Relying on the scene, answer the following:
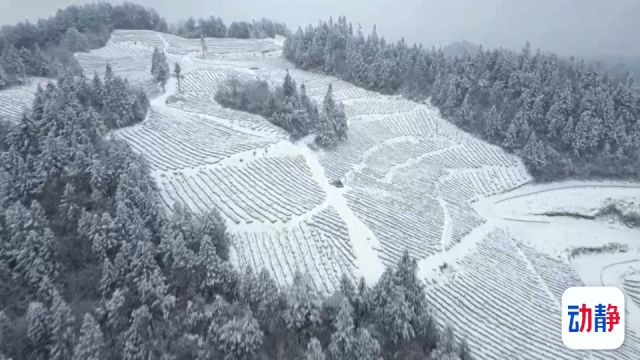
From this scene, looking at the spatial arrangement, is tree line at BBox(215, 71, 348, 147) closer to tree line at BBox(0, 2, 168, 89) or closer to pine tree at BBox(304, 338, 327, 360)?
tree line at BBox(0, 2, 168, 89)

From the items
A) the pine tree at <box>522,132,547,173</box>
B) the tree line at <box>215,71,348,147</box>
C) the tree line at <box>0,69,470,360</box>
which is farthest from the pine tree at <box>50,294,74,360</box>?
the pine tree at <box>522,132,547,173</box>

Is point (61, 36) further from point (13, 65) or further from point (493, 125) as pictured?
point (493, 125)

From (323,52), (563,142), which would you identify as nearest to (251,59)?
(323,52)

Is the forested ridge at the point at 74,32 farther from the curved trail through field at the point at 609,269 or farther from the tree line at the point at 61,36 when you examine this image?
the curved trail through field at the point at 609,269

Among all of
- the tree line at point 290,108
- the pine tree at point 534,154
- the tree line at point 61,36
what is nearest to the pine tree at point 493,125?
the pine tree at point 534,154

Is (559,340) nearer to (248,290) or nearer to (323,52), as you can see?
(248,290)

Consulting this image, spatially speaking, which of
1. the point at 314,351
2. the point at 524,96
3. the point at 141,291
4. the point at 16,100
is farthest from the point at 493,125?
the point at 16,100
